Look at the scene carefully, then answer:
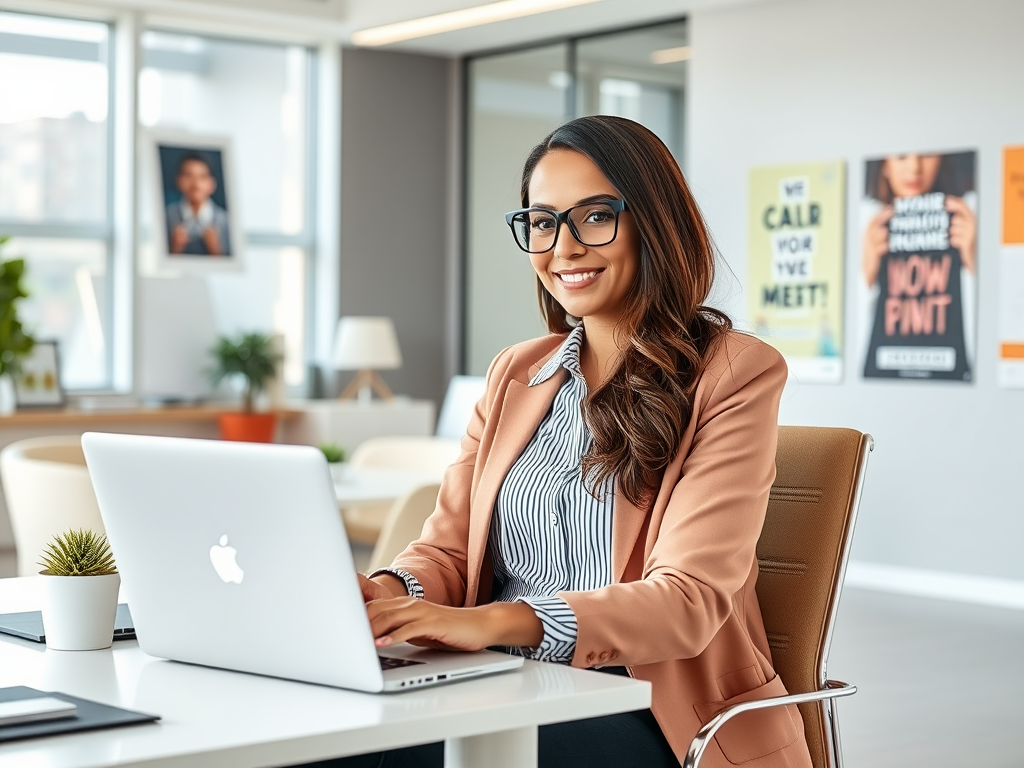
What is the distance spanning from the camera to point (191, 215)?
338 inches

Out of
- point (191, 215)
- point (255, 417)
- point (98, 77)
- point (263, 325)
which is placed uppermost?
point (98, 77)

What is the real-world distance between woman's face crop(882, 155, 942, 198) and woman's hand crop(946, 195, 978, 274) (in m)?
0.15

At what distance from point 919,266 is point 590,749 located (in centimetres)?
546

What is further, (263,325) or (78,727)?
(263,325)

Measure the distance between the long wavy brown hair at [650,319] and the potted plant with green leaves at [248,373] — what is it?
6628 mm

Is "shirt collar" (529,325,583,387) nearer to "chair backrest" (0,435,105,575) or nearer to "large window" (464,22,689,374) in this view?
"chair backrest" (0,435,105,575)

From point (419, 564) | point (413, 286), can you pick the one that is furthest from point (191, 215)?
point (419, 564)

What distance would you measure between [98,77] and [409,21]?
1861mm

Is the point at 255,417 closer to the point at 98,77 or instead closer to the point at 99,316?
the point at 99,316

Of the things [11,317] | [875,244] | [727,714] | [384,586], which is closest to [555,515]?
[384,586]

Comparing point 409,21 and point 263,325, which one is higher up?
point 409,21

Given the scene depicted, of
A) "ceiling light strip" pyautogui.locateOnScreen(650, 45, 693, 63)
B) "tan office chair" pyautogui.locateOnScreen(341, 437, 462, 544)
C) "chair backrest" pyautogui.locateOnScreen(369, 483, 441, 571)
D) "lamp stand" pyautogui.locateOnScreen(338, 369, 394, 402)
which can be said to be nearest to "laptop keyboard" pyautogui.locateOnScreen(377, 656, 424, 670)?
"chair backrest" pyautogui.locateOnScreen(369, 483, 441, 571)

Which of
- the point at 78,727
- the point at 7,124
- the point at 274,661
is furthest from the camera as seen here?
the point at 7,124

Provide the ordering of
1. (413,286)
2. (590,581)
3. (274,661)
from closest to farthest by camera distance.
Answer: (274,661) < (590,581) < (413,286)
